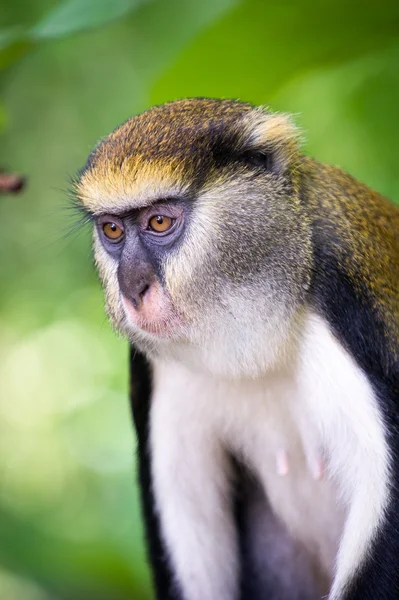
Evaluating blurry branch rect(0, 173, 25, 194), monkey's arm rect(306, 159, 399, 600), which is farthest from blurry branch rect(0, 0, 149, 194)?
monkey's arm rect(306, 159, 399, 600)

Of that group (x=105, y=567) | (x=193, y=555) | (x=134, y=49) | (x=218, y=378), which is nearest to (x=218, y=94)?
(x=218, y=378)

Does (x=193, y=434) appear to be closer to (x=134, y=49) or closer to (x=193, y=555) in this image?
(x=193, y=555)

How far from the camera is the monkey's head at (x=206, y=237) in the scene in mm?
2701

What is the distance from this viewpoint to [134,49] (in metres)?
6.72

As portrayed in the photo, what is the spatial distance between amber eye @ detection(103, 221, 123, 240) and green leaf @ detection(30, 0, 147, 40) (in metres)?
0.66

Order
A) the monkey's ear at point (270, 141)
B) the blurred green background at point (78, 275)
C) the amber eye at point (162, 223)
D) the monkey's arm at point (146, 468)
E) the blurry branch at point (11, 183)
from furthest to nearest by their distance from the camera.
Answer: the blurred green background at point (78, 275) < the monkey's arm at point (146, 468) < the monkey's ear at point (270, 141) < the amber eye at point (162, 223) < the blurry branch at point (11, 183)

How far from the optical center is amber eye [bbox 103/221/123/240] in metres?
2.85

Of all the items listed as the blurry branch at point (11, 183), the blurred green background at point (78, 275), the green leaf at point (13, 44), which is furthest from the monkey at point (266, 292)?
the blurred green background at point (78, 275)

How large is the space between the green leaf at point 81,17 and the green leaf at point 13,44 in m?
0.07

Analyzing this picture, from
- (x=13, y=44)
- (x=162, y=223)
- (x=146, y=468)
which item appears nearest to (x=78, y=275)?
(x=146, y=468)

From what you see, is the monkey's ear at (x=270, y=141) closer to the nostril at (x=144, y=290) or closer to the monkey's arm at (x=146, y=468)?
the nostril at (x=144, y=290)

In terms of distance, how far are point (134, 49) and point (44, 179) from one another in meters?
1.28

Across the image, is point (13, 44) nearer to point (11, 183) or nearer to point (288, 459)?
point (11, 183)

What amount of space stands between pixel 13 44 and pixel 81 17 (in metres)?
0.29
